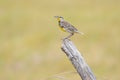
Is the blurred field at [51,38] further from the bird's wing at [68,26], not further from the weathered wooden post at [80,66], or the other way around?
the weathered wooden post at [80,66]

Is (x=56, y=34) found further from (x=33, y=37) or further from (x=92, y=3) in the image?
(x=92, y=3)

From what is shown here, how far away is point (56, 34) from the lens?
13.4 m

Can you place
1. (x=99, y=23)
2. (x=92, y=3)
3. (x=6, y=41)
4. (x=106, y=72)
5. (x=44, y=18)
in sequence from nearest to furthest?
(x=106, y=72)
(x=6, y=41)
(x=99, y=23)
(x=44, y=18)
(x=92, y=3)

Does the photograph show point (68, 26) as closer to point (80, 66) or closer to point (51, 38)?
point (80, 66)

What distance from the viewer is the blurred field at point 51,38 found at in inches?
435

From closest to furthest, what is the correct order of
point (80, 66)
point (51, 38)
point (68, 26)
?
point (80, 66), point (68, 26), point (51, 38)

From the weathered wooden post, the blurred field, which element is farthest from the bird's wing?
the blurred field

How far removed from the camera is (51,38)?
13062 mm

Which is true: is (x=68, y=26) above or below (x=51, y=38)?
above

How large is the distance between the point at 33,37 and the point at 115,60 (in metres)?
2.23

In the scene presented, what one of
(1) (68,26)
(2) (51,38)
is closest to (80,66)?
(1) (68,26)

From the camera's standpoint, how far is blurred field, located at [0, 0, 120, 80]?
11.1 meters

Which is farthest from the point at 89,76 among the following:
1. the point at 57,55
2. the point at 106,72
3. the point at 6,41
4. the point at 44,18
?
the point at 44,18

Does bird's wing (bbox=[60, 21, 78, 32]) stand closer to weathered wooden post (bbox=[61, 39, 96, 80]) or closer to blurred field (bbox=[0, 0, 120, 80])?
weathered wooden post (bbox=[61, 39, 96, 80])
